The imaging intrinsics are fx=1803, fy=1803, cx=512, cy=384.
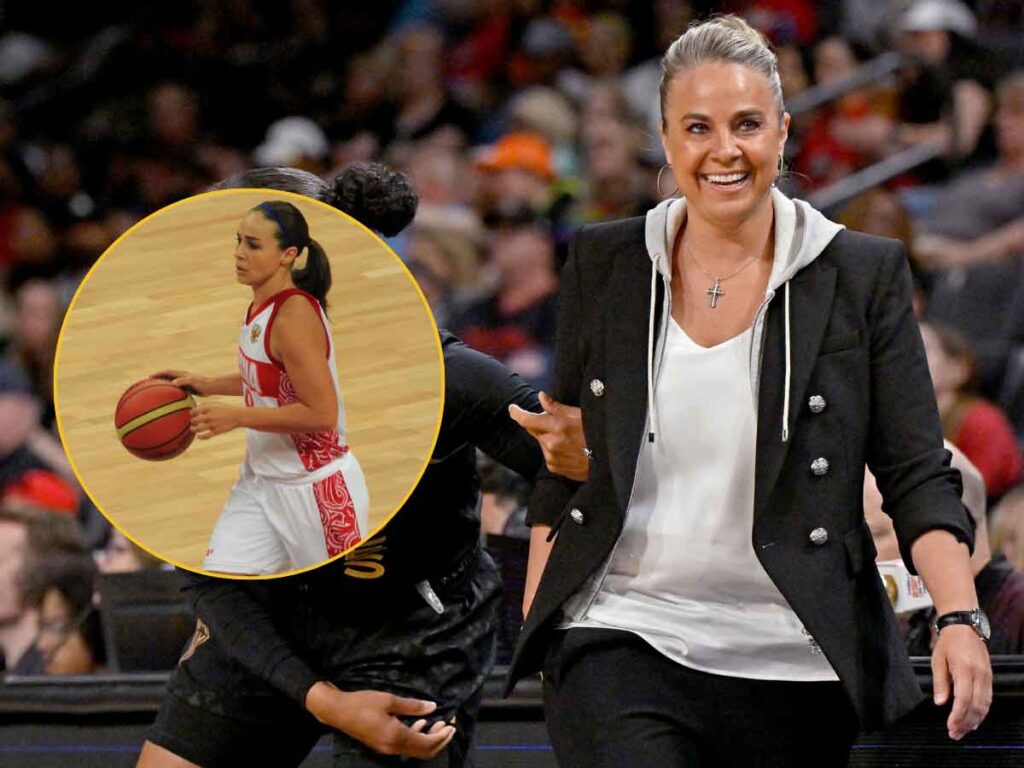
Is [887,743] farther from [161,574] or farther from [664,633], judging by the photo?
[161,574]

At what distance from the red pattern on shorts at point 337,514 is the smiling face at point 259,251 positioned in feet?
1.00

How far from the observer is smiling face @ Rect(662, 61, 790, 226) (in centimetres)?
222

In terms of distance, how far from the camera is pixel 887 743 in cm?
296

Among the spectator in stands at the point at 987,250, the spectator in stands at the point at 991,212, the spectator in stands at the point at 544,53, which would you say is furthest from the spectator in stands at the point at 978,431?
the spectator in stands at the point at 544,53

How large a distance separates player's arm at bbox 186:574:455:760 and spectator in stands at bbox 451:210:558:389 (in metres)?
3.56

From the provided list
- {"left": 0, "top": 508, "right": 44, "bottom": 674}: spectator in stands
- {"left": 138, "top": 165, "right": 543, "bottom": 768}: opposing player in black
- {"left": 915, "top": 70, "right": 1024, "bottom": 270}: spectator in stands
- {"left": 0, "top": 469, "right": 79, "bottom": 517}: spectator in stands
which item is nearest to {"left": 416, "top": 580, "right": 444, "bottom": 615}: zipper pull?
{"left": 138, "top": 165, "right": 543, "bottom": 768}: opposing player in black

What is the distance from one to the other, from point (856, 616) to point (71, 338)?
3.94 ft

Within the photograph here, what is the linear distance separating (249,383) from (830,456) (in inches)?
34.0

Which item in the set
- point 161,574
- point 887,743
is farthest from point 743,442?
point 161,574

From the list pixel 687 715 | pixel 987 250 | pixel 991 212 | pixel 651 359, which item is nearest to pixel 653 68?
pixel 991 212

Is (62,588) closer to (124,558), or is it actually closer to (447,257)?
(124,558)

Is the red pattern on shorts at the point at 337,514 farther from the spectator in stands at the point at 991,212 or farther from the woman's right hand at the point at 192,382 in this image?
the spectator in stands at the point at 991,212

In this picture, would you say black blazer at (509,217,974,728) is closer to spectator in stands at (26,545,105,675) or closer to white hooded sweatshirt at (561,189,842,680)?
white hooded sweatshirt at (561,189,842,680)

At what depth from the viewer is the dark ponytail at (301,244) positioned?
2.56 metres
